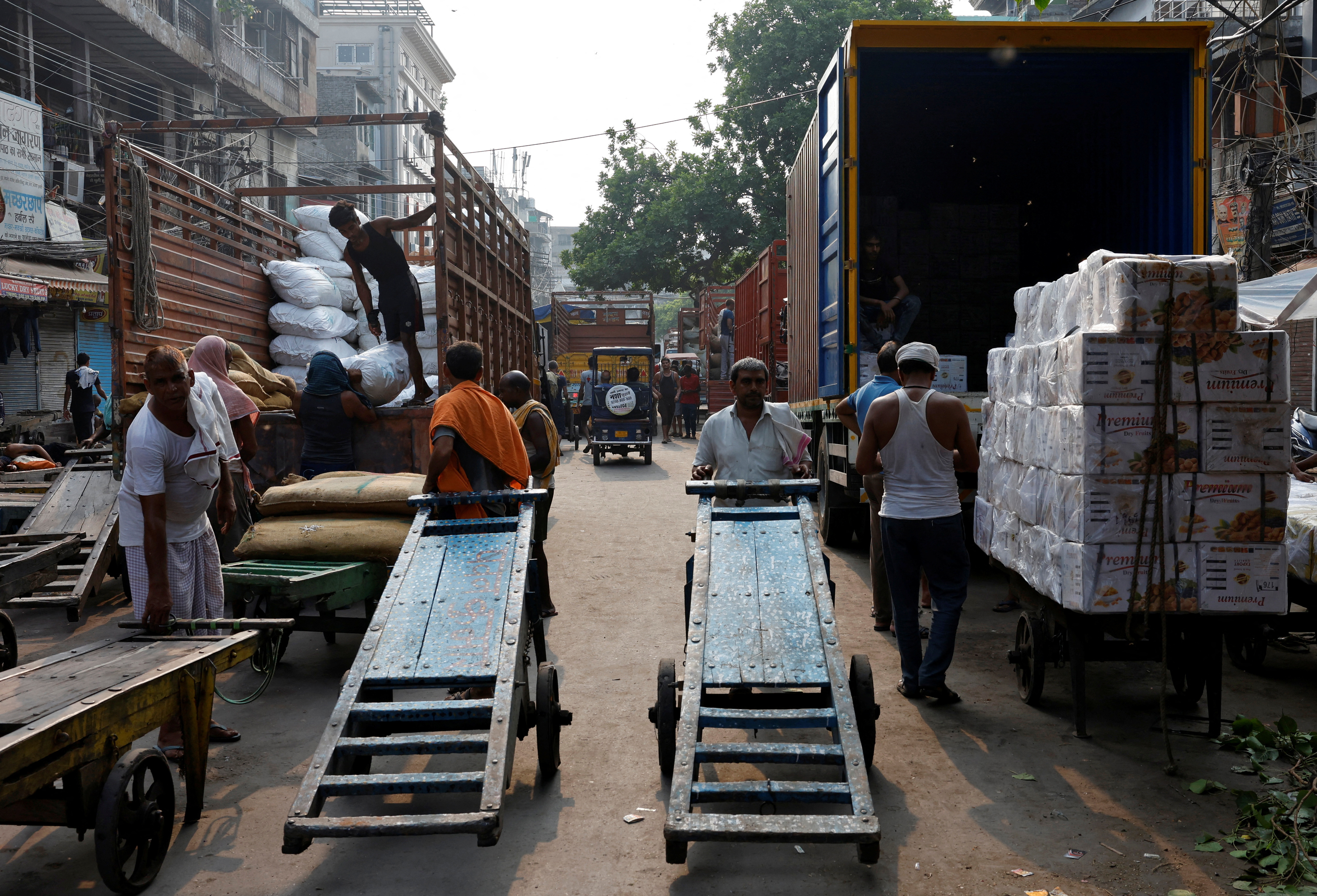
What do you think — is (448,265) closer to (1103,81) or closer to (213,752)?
(213,752)

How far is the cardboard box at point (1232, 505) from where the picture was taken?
373 centimetres

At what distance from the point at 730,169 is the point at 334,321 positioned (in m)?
21.6

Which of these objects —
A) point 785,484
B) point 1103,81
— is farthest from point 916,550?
point 1103,81

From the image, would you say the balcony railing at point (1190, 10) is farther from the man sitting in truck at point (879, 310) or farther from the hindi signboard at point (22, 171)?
the hindi signboard at point (22, 171)

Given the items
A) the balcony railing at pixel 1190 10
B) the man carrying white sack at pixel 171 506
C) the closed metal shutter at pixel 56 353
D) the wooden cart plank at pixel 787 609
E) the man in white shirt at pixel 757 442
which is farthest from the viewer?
the balcony railing at pixel 1190 10

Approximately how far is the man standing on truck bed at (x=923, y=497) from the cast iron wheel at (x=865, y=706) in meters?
0.92

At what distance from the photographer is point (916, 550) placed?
455 cm

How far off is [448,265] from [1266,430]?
5.83 metres

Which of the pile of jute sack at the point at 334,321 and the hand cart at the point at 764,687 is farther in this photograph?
the pile of jute sack at the point at 334,321

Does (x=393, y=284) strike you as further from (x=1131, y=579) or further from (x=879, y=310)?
(x=1131, y=579)

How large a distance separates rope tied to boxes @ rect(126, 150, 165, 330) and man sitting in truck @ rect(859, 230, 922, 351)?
18.0 feet

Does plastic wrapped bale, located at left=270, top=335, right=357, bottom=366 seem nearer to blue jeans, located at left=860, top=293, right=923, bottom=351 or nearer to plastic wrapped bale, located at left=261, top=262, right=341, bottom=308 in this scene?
plastic wrapped bale, located at left=261, top=262, right=341, bottom=308

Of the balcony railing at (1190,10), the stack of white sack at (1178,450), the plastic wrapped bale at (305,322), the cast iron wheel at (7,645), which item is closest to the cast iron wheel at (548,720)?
the stack of white sack at (1178,450)

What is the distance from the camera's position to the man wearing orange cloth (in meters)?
4.64
